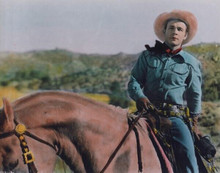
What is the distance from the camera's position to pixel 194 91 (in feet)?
11.2

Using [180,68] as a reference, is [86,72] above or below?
below

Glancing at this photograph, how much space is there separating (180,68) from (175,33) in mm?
274

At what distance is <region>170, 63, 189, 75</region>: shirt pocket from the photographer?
334cm

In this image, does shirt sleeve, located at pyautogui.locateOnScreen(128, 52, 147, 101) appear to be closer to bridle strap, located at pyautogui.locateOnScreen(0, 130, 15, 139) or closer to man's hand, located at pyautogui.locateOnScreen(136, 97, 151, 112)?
man's hand, located at pyautogui.locateOnScreen(136, 97, 151, 112)

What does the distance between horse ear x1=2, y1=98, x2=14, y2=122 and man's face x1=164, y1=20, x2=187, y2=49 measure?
4.58 ft

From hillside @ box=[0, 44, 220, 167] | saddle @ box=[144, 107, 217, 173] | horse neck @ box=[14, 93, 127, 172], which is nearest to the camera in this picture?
horse neck @ box=[14, 93, 127, 172]

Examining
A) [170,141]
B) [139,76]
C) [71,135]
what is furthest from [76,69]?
[71,135]

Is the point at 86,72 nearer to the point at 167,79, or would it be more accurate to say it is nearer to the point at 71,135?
the point at 167,79

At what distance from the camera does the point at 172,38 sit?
3.42 meters

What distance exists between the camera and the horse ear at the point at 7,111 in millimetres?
2574

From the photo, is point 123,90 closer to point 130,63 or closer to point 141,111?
point 130,63

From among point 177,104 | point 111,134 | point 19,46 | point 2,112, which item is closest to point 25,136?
point 2,112

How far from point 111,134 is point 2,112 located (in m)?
0.72

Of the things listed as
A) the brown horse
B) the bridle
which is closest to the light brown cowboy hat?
the brown horse
